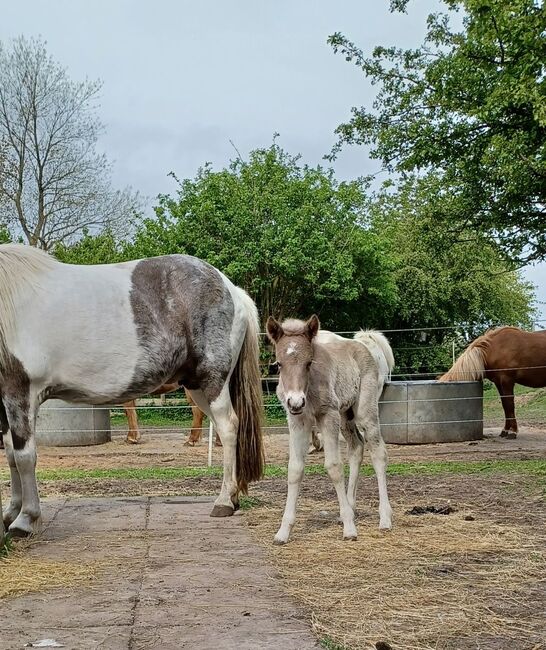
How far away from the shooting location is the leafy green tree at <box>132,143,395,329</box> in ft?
60.0

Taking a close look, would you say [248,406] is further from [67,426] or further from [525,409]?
[525,409]

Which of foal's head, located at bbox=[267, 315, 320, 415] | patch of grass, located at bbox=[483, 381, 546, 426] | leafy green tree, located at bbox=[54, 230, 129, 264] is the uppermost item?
leafy green tree, located at bbox=[54, 230, 129, 264]

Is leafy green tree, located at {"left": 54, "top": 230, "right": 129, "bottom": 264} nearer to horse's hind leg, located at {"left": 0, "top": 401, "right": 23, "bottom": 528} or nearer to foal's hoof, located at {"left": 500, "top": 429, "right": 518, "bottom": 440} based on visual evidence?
foal's hoof, located at {"left": 500, "top": 429, "right": 518, "bottom": 440}

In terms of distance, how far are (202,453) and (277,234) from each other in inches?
318

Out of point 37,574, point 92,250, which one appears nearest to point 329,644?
point 37,574

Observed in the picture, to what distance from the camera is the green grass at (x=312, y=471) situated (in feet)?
28.1

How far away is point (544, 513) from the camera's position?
586cm

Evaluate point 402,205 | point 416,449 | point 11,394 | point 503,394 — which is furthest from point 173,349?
point 402,205

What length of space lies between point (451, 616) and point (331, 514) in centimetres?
272

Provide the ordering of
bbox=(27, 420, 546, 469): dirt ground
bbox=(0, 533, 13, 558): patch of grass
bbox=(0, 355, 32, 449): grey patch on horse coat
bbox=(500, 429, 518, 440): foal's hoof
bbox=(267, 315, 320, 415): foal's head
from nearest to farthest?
bbox=(267, 315, 320, 415): foal's head → bbox=(0, 533, 13, 558): patch of grass → bbox=(0, 355, 32, 449): grey patch on horse coat → bbox=(27, 420, 546, 469): dirt ground → bbox=(500, 429, 518, 440): foal's hoof

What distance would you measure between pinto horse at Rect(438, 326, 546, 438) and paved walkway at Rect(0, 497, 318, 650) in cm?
796

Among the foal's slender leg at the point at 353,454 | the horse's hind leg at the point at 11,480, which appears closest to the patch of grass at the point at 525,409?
the foal's slender leg at the point at 353,454

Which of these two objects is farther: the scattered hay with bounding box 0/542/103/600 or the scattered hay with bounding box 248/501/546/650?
the scattered hay with bounding box 0/542/103/600

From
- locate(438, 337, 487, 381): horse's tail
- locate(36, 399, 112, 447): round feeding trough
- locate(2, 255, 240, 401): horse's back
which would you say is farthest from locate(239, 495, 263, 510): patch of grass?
locate(438, 337, 487, 381): horse's tail
